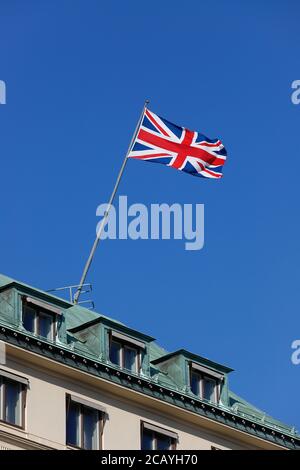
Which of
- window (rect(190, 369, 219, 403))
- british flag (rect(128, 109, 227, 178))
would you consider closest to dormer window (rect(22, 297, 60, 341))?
window (rect(190, 369, 219, 403))

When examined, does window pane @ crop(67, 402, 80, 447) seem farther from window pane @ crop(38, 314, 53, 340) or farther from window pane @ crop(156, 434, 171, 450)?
window pane @ crop(156, 434, 171, 450)

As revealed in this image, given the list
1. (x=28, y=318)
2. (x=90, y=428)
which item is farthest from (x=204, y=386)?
(x=28, y=318)

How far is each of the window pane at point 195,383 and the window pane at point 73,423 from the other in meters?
7.78

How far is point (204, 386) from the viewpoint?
401ft

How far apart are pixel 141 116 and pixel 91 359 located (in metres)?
21.4

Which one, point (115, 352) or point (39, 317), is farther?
point (115, 352)

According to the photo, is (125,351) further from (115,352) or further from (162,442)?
(162,442)

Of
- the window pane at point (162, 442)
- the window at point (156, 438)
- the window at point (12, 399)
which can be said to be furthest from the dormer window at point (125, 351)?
the window at point (12, 399)

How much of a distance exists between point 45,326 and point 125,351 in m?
4.40

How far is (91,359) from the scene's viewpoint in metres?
116

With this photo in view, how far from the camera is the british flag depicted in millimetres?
132625
